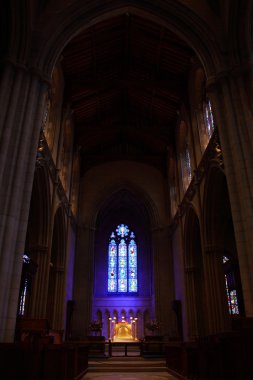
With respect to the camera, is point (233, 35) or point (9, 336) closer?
point (9, 336)

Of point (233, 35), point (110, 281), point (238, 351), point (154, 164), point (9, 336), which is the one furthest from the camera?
point (110, 281)

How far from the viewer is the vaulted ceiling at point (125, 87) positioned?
12.8 m

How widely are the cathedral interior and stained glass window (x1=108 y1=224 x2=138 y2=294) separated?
89 mm

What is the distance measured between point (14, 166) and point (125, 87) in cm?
960

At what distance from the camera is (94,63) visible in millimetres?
13922

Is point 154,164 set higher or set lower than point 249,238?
higher

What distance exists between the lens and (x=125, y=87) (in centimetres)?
1580

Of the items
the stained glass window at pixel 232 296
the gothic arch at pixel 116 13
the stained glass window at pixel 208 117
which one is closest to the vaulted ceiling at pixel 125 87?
the gothic arch at pixel 116 13

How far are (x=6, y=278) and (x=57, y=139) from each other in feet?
25.5

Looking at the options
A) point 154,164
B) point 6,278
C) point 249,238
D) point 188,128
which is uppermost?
point 154,164

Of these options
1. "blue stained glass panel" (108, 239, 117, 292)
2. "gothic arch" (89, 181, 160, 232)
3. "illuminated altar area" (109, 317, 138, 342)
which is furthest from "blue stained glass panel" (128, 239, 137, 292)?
"gothic arch" (89, 181, 160, 232)

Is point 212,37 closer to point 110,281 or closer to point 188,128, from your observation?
point 188,128

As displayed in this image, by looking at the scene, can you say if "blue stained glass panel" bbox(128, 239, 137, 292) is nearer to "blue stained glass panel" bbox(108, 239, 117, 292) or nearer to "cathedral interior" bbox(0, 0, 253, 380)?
"cathedral interior" bbox(0, 0, 253, 380)

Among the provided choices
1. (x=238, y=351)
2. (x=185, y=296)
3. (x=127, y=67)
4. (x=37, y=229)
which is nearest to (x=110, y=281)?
(x=185, y=296)
